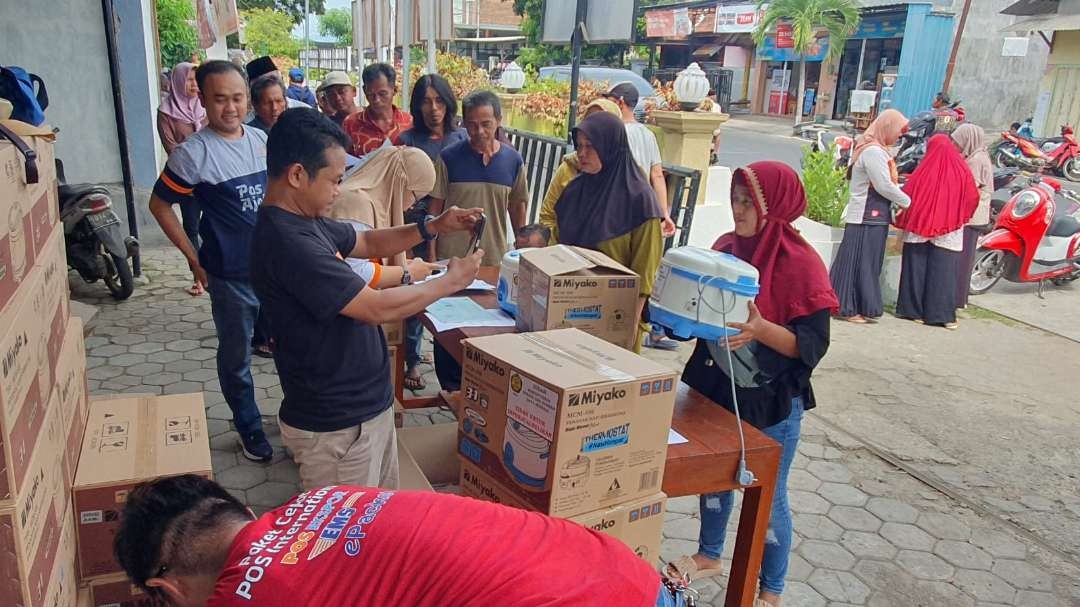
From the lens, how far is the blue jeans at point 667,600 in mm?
1445

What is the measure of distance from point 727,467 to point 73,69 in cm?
650

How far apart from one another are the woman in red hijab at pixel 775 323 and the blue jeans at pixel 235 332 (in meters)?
1.83

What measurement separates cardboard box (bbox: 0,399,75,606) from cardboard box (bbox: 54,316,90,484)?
99mm

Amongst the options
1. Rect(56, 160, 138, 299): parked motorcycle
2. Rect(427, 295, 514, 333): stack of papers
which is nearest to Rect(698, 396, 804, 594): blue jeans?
Rect(427, 295, 514, 333): stack of papers

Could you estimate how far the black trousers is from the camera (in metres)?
6.09

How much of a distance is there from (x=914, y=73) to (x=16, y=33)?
23662 millimetres

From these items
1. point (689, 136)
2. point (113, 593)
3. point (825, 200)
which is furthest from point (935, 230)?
point (113, 593)

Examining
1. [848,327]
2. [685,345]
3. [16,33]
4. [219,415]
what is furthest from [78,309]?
[848,327]

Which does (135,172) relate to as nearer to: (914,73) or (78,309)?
(78,309)

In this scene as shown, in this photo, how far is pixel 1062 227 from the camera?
7098 mm

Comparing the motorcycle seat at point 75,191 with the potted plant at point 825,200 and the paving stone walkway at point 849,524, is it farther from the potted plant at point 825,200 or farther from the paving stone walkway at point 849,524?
the potted plant at point 825,200

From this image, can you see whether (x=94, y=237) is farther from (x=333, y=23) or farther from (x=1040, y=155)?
(x=333, y=23)

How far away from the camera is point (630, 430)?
184 cm

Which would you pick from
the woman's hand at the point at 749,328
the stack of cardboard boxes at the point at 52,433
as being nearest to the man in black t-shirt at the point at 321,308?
the stack of cardboard boxes at the point at 52,433
